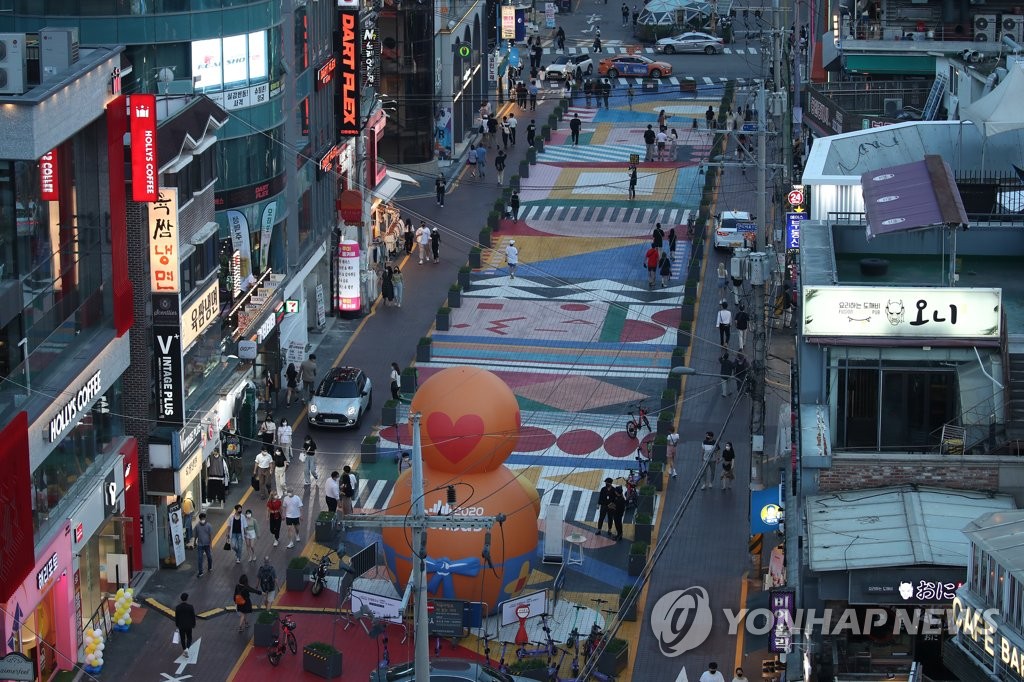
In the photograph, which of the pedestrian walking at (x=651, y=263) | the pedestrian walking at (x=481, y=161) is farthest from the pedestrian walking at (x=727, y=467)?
the pedestrian walking at (x=481, y=161)

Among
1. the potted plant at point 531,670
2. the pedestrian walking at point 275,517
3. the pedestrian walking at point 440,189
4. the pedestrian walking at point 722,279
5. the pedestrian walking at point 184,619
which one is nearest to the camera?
the potted plant at point 531,670

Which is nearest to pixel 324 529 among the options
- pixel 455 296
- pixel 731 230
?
pixel 455 296

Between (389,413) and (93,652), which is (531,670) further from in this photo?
(389,413)

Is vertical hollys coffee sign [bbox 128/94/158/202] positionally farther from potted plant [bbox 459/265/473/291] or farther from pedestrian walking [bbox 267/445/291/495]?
potted plant [bbox 459/265/473/291]

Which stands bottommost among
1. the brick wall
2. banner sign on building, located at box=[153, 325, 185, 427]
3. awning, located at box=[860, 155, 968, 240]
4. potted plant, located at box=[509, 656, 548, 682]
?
potted plant, located at box=[509, 656, 548, 682]

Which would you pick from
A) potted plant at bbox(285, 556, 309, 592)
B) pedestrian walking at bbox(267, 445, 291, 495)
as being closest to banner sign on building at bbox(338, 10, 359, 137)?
pedestrian walking at bbox(267, 445, 291, 495)

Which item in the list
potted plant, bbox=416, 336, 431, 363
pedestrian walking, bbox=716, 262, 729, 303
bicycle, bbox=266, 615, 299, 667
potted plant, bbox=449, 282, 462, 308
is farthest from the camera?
pedestrian walking, bbox=716, 262, 729, 303

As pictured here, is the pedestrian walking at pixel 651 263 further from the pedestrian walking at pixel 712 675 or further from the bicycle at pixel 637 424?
the pedestrian walking at pixel 712 675
